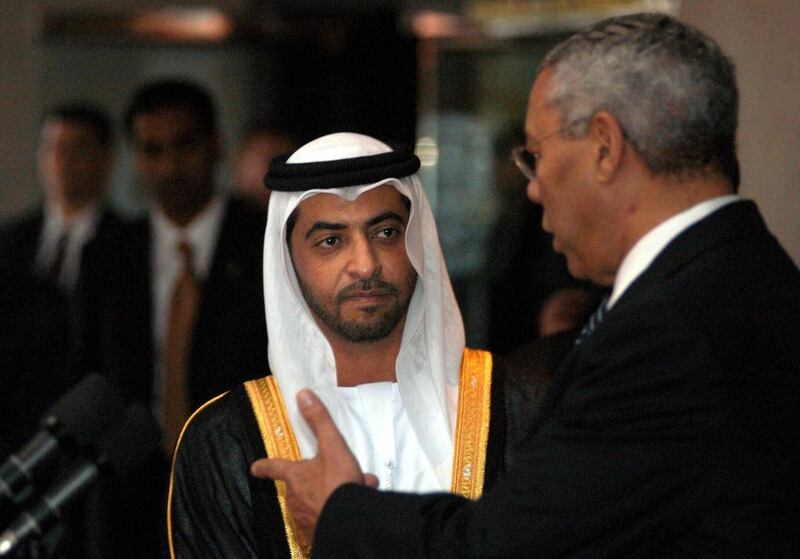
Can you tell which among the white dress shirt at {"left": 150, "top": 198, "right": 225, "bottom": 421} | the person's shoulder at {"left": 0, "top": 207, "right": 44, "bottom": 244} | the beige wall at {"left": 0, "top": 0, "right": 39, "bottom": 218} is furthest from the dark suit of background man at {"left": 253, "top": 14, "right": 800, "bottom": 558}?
the beige wall at {"left": 0, "top": 0, "right": 39, "bottom": 218}

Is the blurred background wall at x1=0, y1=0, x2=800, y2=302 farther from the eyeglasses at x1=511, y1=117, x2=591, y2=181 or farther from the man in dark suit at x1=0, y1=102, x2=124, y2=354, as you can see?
the eyeglasses at x1=511, y1=117, x2=591, y2=181

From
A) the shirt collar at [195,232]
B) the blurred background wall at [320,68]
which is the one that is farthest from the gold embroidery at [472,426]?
the blurred background wall at [320,68]

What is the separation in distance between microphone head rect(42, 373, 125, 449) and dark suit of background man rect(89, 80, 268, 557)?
1.68 metres

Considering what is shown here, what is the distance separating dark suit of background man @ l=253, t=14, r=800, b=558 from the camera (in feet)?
7.06

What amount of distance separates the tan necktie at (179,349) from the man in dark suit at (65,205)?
41 cm

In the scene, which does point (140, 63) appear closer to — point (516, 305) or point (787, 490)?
point (516, 305)

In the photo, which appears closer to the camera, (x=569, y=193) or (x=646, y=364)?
(x=646, y=364)

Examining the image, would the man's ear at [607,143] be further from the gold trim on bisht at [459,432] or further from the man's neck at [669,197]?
the gold trim on bisht at [459,432]

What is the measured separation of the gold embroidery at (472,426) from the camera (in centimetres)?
274

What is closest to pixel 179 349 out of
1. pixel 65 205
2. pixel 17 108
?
pixel 65 205

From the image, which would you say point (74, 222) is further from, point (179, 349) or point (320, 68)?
point (320, 68)

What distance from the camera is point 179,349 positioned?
4.70 m

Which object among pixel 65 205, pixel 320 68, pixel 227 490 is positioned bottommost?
pixel 227 490

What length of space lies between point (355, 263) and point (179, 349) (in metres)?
2.06
